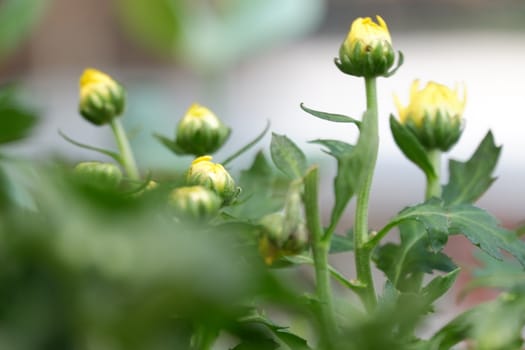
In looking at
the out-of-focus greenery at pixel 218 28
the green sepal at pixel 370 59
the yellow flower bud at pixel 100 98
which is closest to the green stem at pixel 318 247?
the green sepal at pixel 370 59

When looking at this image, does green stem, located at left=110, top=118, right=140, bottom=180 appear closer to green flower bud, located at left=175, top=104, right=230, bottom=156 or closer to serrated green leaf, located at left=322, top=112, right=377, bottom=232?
green flower bud, located at left=175, top=104, right=230, bottom=156

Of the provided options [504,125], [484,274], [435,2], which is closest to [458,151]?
[504,125]

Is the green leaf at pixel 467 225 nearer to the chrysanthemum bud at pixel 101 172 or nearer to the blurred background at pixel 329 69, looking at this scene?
the chrysanthemum bud at pixel 101 172

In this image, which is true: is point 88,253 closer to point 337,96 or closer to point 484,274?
point 484,274

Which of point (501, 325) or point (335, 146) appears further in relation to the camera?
point (335, 146)

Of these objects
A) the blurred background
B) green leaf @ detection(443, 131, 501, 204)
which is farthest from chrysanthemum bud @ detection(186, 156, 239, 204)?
the blurred background

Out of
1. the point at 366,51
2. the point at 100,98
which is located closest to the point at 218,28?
the point at 100,98

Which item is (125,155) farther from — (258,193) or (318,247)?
(318,247)
